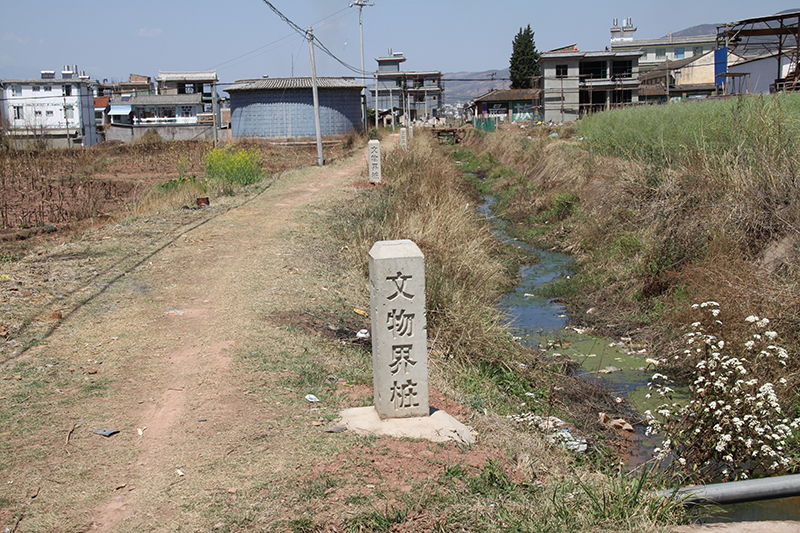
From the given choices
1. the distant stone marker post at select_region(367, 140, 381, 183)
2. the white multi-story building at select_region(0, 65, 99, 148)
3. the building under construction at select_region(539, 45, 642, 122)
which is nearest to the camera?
the distant stone marker post at select_region(367, 140, 381, 183)

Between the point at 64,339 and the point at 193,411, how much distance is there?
7.54 feet

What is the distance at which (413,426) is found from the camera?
4.84 m

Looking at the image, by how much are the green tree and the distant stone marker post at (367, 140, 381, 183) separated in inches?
2146

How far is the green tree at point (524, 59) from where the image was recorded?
6994cm

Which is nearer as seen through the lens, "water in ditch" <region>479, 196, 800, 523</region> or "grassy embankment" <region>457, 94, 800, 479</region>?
"water in ditch" <region>479, 196, 800, 523</region>

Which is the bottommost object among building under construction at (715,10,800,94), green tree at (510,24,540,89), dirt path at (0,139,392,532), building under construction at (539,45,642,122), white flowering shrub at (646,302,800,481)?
white flowering shrub at (646,302,800,481)

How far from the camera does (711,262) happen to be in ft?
31.5

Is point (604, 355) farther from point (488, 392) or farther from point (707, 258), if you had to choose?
point (488, 392)

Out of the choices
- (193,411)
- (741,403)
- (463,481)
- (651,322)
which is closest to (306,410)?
(193,411)

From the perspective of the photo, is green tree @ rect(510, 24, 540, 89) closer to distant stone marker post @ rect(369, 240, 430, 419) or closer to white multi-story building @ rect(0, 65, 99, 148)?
white multi-story building @ rect(0, 65, 99, 148)

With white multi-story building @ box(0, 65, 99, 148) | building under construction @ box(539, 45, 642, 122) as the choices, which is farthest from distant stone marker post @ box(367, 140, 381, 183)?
white multi-story building @ box(0, 65, 99, 148)

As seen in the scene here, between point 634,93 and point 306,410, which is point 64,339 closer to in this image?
point 306,410

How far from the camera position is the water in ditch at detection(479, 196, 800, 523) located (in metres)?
4.80

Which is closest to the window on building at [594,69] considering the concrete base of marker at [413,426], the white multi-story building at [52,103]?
the white multi-story building at [52,103]
